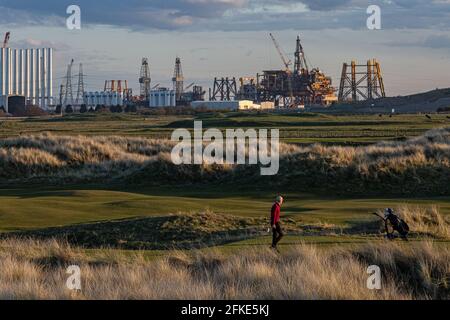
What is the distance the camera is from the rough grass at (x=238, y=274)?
13.9 meters

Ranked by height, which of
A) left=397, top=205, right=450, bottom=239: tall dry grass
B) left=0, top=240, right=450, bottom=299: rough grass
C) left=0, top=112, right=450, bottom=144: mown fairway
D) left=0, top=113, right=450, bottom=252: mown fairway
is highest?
left=0, top=112, right=450, bottom=144: mown fairway

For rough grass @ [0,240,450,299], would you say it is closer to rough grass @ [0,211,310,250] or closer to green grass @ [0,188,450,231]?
rough grass @ [0,211,310,250]

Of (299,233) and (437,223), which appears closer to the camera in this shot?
(299,233)

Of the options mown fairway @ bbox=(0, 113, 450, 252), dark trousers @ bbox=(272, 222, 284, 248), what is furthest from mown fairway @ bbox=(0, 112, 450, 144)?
dark trousers @ bbox=(272, 222, 284, 248)

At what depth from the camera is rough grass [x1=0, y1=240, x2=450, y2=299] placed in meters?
13.9

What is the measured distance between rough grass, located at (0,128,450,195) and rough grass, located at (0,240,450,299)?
74.4ft

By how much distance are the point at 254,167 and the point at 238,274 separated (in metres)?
30.3

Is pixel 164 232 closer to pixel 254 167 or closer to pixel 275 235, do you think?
pixel 275 235

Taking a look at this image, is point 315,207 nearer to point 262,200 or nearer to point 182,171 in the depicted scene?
point 262,200

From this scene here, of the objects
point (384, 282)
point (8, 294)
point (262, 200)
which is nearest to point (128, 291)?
point (8, 294)

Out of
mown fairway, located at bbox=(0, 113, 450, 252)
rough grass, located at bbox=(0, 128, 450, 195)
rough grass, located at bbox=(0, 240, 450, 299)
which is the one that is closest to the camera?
rough grass, located at bbox=(0, 240, 450, 299)

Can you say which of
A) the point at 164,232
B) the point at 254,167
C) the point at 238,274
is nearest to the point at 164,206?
the point at 164,232

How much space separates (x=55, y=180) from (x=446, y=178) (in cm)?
2207

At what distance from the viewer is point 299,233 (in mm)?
24609
